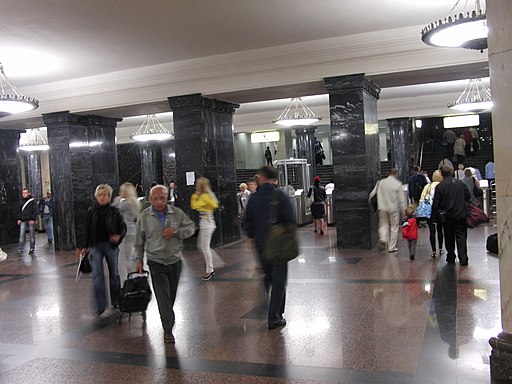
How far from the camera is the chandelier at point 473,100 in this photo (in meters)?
15.7

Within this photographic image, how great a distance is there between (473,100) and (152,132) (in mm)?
12164

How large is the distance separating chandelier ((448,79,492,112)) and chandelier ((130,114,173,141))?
10.6 meters

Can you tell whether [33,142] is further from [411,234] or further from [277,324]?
[277,324]

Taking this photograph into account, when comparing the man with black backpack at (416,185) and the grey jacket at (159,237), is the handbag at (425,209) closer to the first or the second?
the man with black backpack at (416,185)

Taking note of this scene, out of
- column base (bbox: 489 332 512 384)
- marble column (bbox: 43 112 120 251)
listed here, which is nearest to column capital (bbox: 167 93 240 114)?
marble column (bbox: 43 112 120 251)

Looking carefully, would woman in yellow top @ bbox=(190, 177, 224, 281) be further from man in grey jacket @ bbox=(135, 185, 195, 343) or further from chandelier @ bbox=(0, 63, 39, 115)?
chandelier @ bbox=(0, 63, 39, 115)

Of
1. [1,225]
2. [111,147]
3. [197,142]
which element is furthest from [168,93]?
[1,225]

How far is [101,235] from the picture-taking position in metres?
6.52

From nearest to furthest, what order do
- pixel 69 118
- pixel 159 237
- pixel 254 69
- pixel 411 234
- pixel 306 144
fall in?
pixel 159 237 < pixel 411 234 < pixel 254 69 < pixel 69 118 < pixel 306 144

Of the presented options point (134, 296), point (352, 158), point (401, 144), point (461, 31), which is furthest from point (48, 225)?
point (461, 31)

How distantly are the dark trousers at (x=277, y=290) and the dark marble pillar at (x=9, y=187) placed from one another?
13317 millimetres

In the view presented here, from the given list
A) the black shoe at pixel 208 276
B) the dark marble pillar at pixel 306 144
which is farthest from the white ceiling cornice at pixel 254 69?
the dark marble pillar at pixel 306 144

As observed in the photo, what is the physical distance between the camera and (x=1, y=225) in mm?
16422

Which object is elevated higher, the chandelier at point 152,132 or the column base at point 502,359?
the chandelier at point 152,132
